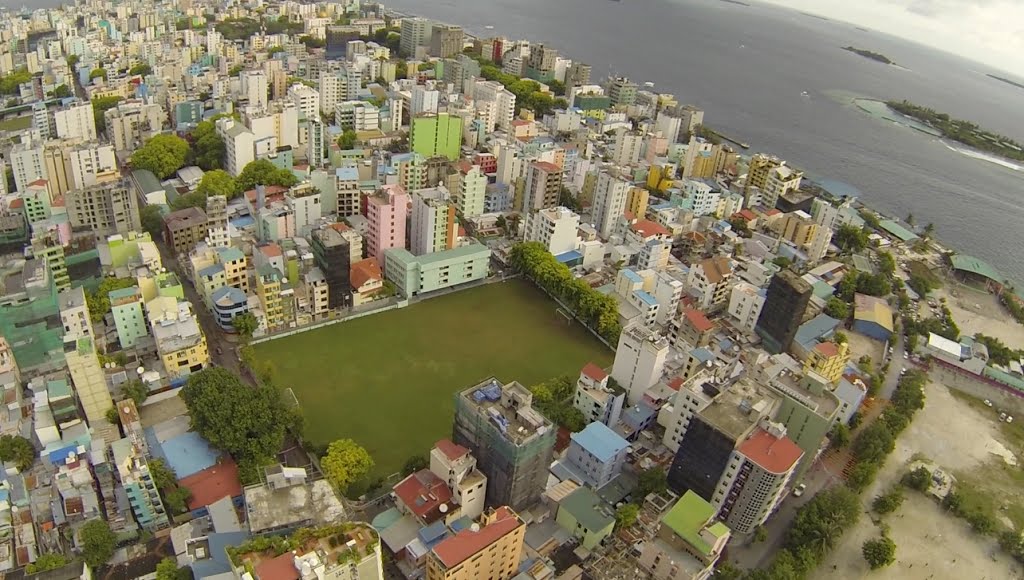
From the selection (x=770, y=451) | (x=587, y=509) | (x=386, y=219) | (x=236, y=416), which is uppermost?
(x=386, y=219)

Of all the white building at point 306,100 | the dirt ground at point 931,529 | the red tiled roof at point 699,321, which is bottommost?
the dirt ground at point 931,529

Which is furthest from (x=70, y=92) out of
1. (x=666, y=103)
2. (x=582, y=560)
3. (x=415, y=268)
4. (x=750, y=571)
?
(x=750, y=571)

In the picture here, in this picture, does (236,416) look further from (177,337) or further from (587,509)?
(587,509)

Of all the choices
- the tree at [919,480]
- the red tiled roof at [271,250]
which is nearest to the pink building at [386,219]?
the red tiled roof at [271,250]

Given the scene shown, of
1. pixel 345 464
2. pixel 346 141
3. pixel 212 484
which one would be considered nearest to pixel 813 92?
pixel 346 141

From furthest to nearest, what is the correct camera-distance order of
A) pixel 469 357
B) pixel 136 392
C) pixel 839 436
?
pixel 469 357
pixel 839 436
pixel 136 392

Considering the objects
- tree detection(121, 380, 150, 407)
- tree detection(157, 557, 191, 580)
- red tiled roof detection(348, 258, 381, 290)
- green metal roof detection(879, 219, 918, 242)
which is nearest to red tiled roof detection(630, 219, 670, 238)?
red tiled roof detection(348, 258, 381, 290)

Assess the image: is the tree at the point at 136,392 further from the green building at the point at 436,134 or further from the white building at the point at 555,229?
the green building at the point at 436,134

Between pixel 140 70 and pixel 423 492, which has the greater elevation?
pixel 140 70
